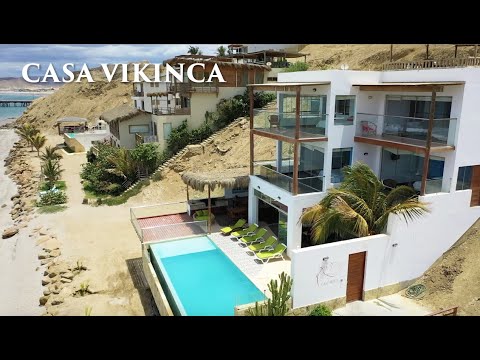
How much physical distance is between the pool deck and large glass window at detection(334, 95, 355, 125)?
22.5ft

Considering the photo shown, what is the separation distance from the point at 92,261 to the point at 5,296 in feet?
13.4

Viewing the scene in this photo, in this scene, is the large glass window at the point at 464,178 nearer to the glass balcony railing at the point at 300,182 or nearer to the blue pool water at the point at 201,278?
the glass balcony railing at the point at 300,182

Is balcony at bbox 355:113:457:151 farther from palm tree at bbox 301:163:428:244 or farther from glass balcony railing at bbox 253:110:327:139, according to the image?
palm tree at bbox 301:163:428:244

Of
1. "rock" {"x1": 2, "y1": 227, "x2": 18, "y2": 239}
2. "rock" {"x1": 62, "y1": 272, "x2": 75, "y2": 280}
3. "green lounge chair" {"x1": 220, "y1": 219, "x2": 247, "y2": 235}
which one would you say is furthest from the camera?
"rock" {"x1": 2, "y1": 227, "x2": 18, "y2": 239}

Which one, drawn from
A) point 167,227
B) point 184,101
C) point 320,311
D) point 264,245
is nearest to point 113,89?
point 184,101

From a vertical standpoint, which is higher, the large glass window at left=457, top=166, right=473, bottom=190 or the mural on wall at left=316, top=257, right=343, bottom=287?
the large glass window at left=457, top=166, right=473, bottom=190

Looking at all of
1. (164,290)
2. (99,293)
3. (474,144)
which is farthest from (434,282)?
(99,293)

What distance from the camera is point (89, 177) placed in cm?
3334

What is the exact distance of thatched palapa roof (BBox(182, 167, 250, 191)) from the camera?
64.7 feet

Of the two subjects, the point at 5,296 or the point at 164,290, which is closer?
the point at 164,290

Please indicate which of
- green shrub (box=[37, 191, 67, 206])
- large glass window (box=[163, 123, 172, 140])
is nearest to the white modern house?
large glass window (box=[163, 123, 172, 140])

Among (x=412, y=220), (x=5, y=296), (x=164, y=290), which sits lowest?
(x=5, y=296)

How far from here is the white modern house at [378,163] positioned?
47.5 ft

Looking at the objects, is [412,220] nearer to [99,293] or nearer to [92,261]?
[99,293]
